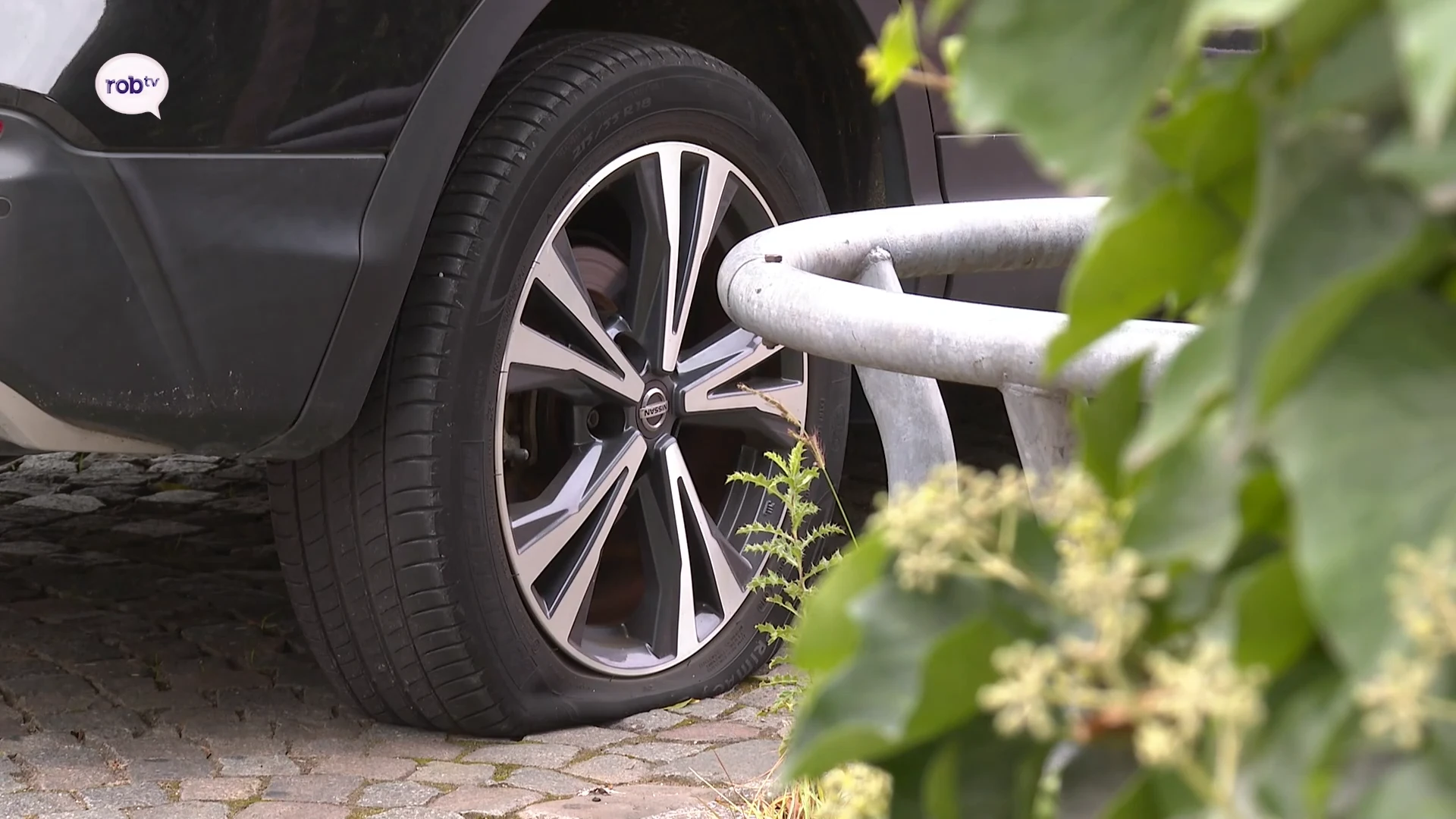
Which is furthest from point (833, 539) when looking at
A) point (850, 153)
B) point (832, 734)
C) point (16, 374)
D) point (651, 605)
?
point (832, 734)

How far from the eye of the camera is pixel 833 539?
3527 mm

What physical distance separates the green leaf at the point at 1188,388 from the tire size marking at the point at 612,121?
2.27m

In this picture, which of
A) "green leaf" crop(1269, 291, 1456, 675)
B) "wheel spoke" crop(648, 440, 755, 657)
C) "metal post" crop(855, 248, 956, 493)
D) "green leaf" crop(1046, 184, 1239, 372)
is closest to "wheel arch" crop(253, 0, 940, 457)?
"wheel spoke" crop(648, 440, 755, 657)

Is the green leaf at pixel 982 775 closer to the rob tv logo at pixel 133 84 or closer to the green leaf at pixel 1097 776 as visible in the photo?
the green leaf at pixel 1097 776

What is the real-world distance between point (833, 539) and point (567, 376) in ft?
3.18

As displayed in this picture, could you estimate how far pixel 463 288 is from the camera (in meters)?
2.53

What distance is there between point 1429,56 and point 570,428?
2580 millimetres

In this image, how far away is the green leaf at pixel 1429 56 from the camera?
1.18 ft

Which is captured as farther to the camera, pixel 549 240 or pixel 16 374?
pixel 549 240

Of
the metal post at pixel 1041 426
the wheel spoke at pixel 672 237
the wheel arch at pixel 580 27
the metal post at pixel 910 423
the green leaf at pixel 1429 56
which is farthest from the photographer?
the wheel spoke at pixel 672 237

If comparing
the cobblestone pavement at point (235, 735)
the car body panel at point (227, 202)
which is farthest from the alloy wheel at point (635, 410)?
the car body panel at point (227, 202)

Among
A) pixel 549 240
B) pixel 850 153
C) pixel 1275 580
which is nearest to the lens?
pixel 1275 580

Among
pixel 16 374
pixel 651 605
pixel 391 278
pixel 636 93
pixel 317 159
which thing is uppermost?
pixel 636 93

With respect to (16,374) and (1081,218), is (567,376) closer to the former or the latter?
(16,374)
